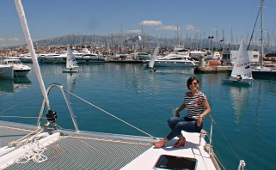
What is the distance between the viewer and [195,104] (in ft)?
16.0

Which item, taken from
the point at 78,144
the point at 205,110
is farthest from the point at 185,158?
the point at 78,144

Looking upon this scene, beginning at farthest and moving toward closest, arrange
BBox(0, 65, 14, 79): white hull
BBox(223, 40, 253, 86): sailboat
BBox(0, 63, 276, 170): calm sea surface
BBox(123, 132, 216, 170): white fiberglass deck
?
BBox(0, 65, 14, 79): white hull
BBox(223, 40, 253, 86): sailboat
BBox(0, 63, 276, 170): calm sea surface
BBox(123, 132, 216, 170): white fiberglass deck

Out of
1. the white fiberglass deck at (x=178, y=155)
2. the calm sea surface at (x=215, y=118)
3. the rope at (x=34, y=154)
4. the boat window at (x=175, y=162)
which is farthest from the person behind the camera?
the calm sea surface at (x=215, y=118)

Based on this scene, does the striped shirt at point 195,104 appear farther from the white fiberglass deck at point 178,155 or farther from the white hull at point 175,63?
the white hull at point 175,63

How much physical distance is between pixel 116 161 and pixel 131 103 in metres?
13.6

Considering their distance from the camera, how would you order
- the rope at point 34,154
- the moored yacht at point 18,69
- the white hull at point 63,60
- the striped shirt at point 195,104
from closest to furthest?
the rope at point 34,154
the striped shirt at point 195,104
the moored yacht at point 18,69
the white hull at point 63,60

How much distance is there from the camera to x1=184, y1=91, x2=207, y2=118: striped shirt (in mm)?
4852

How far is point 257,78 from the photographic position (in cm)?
3781

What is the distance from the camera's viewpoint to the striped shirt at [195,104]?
15.9 ft

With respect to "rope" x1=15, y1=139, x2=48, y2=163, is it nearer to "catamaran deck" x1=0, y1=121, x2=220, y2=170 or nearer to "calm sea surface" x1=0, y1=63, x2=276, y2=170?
"catamaran deck" x1=0, y1=121, x2=220, y2=170

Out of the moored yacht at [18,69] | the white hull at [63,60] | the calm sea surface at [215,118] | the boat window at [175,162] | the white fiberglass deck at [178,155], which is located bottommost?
the calm sea surface at [215,118]

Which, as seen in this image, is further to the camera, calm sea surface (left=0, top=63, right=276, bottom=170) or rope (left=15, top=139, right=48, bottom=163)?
calm sea surface (left=0, top=63, right=276, bottom=170)

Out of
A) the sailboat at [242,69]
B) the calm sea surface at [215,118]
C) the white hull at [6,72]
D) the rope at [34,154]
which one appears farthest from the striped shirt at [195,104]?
the white hull at [6,72]

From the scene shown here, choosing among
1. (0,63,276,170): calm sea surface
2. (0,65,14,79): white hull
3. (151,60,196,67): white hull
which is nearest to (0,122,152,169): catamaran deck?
(0,63,276,170): calm sea surface
